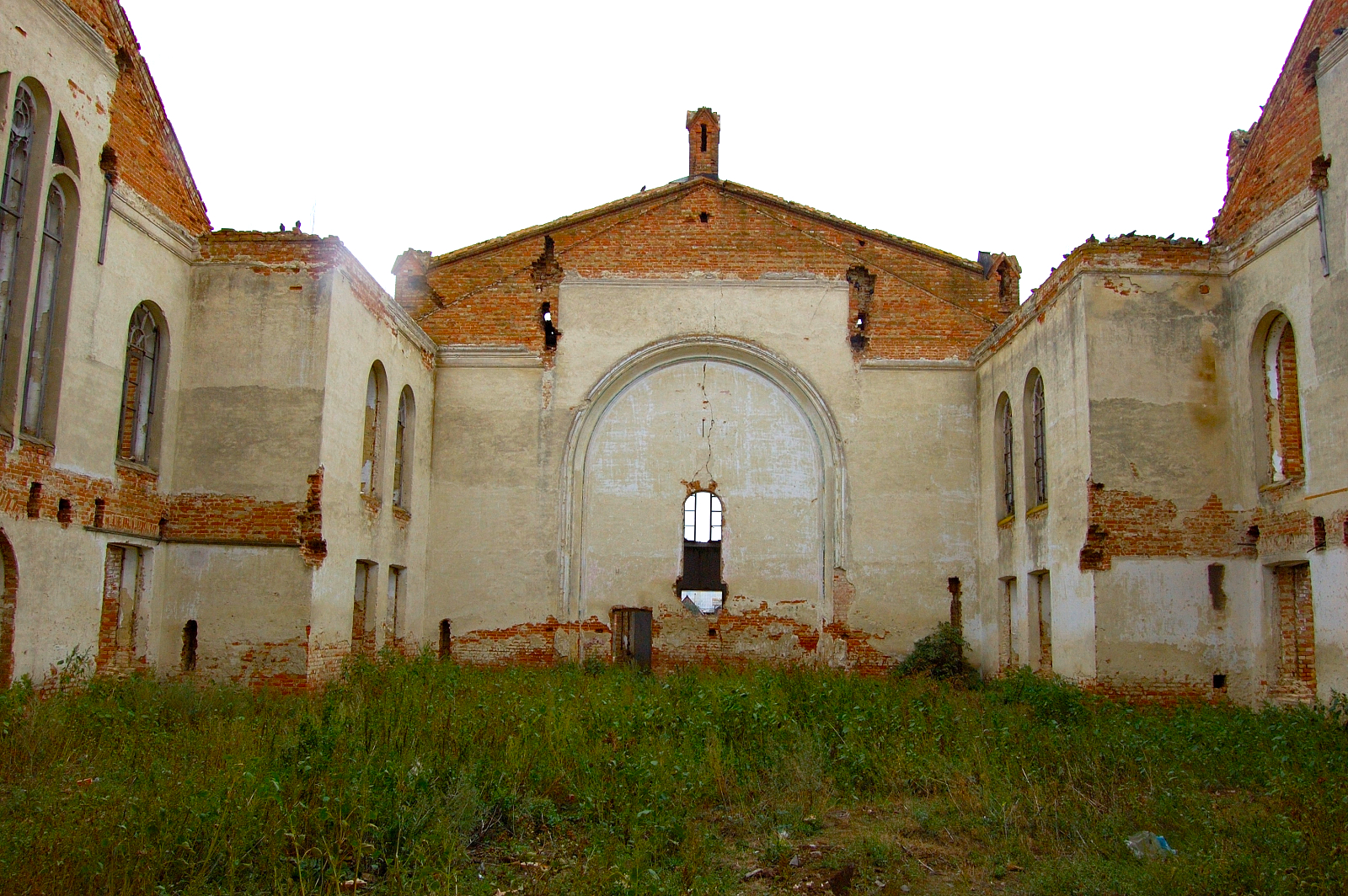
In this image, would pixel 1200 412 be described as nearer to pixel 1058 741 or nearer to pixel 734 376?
pixel 1058 741

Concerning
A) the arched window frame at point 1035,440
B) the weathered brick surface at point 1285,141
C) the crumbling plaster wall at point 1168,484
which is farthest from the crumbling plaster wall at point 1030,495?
the weathered brick surface at point 1285,141

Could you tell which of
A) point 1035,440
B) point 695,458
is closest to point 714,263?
point 695,458

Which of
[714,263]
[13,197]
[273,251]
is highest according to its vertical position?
[714,263]

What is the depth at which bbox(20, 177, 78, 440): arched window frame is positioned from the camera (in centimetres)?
1055

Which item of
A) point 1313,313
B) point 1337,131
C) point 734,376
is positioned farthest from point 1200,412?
point 734,376

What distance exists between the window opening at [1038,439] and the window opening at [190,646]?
11935 mm

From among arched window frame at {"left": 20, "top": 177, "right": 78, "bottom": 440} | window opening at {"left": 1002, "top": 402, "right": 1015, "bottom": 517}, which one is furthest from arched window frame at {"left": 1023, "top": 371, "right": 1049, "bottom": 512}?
arched window frame at {"left": 20, "top": 177, "right": 78, "bottom": 440}

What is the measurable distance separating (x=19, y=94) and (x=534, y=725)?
8250 mm

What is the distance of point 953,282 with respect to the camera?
768 inches

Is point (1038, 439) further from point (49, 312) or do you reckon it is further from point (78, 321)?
point (49, 312)

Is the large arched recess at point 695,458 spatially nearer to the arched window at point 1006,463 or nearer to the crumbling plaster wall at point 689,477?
the crumbling plaster wall at point 689,477

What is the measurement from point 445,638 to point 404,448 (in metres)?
3.46

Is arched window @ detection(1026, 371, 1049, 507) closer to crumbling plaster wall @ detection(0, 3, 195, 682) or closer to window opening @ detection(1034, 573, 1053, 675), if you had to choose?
window opening @ detection(1034, 573, 1053, 675)

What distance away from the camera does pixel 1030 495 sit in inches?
614
